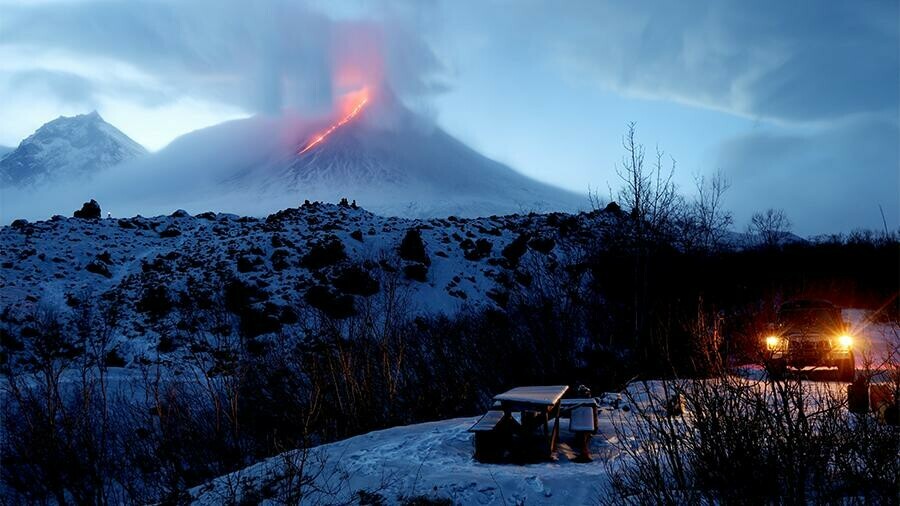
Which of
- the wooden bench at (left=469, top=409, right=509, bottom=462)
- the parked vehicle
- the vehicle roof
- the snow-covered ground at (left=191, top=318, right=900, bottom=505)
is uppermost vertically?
the vehicle roof

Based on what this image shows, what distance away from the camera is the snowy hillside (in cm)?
2372

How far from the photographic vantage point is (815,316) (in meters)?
14.9

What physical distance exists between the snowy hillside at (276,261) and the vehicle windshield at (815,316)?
11598mm

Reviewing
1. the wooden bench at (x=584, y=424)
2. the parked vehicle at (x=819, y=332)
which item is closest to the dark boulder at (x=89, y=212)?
Answer: the wooden bench at (x=584, y=424)

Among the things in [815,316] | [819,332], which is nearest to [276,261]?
[815,316]

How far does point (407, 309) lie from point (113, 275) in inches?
574

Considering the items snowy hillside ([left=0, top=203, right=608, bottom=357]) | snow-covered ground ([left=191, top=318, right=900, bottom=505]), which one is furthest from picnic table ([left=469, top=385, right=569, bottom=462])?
snowy hillside ([left=0, top=203, right=608, bottom=357])

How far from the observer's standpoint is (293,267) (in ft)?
87.6

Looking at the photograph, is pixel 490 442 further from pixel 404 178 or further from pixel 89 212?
pixel 404 178

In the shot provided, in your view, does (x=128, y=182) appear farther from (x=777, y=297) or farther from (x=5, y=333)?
(x=777, y=297)

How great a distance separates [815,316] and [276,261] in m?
21.1

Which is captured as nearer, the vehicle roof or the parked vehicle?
the parked vehicle

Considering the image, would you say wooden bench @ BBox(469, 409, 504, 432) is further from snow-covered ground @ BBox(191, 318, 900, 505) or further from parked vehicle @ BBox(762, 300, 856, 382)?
parked vehicle @ BBox(762, 300, 856, 382)

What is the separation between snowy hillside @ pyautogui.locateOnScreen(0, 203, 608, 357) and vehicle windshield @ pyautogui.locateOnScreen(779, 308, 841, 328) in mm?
11598
